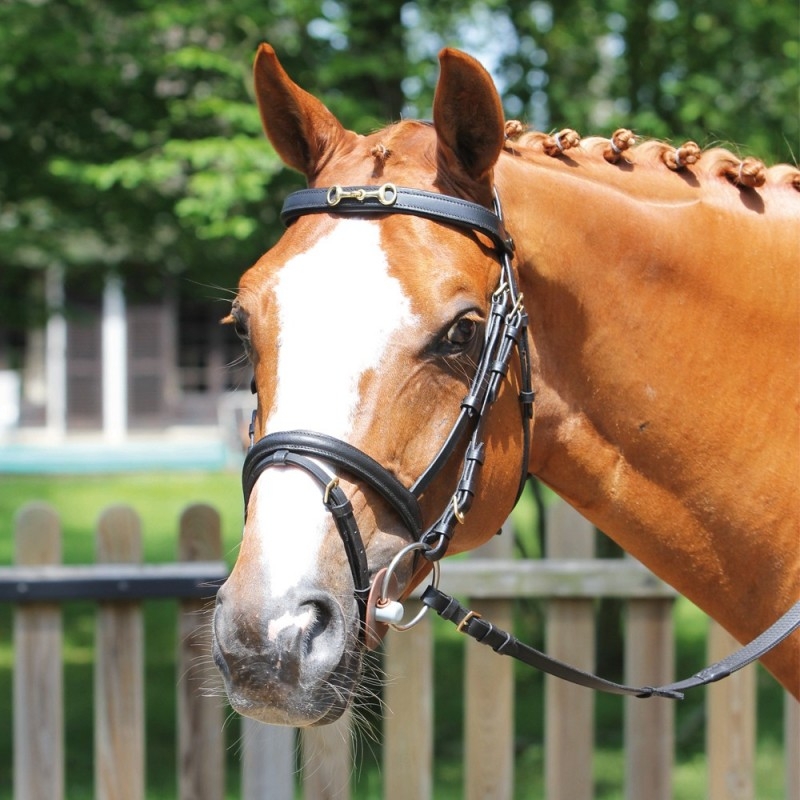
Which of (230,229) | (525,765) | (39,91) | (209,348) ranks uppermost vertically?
(209,348)

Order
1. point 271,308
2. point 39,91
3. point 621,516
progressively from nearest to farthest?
point 271,308
point 621,516
point 39,91

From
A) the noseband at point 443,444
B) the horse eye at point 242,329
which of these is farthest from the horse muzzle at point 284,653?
the horse eye at point 242,329

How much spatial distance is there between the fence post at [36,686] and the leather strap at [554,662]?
6.65 feet

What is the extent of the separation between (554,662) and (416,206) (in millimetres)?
1063

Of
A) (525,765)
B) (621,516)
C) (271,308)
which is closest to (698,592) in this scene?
(621,516)

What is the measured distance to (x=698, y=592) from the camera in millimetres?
2299

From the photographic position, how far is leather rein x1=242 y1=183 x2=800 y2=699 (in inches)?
70.5

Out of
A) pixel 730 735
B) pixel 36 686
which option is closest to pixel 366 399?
pixel 36 686

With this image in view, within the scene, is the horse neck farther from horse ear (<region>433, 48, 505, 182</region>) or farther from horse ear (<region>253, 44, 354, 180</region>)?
horse ear (<region>253, 44, 354, 180</region>)

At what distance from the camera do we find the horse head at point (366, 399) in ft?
5.71

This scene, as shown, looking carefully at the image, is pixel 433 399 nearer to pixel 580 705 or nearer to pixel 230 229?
pixel 580 705

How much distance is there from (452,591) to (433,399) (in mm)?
1760

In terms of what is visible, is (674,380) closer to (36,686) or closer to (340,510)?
(340,510)

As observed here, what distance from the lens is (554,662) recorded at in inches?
85.6
